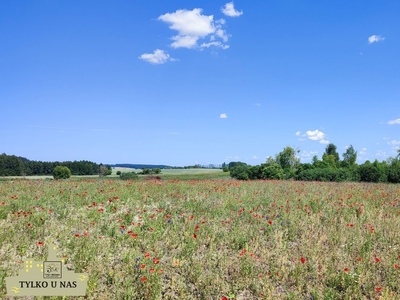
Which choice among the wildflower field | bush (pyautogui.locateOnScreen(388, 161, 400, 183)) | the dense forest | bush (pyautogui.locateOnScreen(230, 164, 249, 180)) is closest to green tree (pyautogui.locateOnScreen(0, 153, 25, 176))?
the dense forest

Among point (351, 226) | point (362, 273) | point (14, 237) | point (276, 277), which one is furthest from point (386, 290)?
point (14, 237)

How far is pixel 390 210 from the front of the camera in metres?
9.74

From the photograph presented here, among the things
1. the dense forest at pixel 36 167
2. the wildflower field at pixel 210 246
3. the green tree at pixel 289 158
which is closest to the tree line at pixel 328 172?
the green tree at pixel 289 158

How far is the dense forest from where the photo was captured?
72.3m

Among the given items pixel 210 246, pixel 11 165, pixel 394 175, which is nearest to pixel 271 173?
pixel 394 175

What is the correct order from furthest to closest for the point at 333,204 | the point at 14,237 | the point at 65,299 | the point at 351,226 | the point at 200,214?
the point at 333,204 → the point at 200,214 → the point at 351,226 → the point at 14,237 → the point at 65,299

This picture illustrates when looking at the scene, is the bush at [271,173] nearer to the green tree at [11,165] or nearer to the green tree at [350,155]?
the green tree at [350,155]

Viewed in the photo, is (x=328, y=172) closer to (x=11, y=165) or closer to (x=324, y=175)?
(x=324, y=175)

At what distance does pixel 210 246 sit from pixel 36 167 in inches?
3304

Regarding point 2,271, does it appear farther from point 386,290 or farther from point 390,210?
point 390,210

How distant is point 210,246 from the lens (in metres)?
6.32

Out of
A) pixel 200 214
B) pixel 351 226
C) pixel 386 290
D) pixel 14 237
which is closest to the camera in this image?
pixel 386 290

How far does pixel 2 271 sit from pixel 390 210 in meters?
10.7

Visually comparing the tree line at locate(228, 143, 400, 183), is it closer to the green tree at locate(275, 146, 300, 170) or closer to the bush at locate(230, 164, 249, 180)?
the bush at locate(230, 164, 249, 180)
